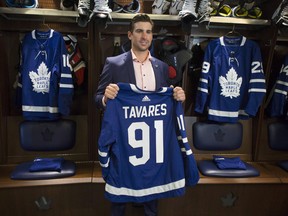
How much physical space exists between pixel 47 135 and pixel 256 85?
176 cm

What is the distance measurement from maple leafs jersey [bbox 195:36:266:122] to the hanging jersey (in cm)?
19

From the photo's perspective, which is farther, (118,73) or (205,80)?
(205,80)

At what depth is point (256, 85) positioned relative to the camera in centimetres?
185

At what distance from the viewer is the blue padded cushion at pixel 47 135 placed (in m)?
1.89

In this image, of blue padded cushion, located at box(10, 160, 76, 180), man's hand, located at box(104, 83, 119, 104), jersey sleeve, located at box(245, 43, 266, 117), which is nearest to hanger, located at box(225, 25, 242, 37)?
jersey sleeve, located at box(245, 43, 266, 117)

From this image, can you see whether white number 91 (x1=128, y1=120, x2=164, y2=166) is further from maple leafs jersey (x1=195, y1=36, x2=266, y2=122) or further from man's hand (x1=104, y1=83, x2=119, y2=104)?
maple leafs jersey (x1=195, y1=36, x2=266, y2=122)

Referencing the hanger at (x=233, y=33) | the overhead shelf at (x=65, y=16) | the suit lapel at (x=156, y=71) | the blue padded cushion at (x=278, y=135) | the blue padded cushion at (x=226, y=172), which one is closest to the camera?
the suit lapel at (x=156, y=71)

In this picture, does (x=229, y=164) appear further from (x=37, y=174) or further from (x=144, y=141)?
(x=37, y=174)

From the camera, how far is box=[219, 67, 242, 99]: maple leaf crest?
6.18 ft

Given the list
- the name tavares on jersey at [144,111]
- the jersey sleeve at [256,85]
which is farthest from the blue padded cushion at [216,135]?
the name tavares on jersey at [144,111]

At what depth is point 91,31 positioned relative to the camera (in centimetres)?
177

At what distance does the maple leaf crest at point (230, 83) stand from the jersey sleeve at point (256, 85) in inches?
4.2

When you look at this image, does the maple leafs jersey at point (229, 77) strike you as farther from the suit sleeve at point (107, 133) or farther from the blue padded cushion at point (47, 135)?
the blue padded cushion at point (47, 135)

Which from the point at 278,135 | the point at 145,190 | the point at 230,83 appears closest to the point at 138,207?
the point at 145,190
